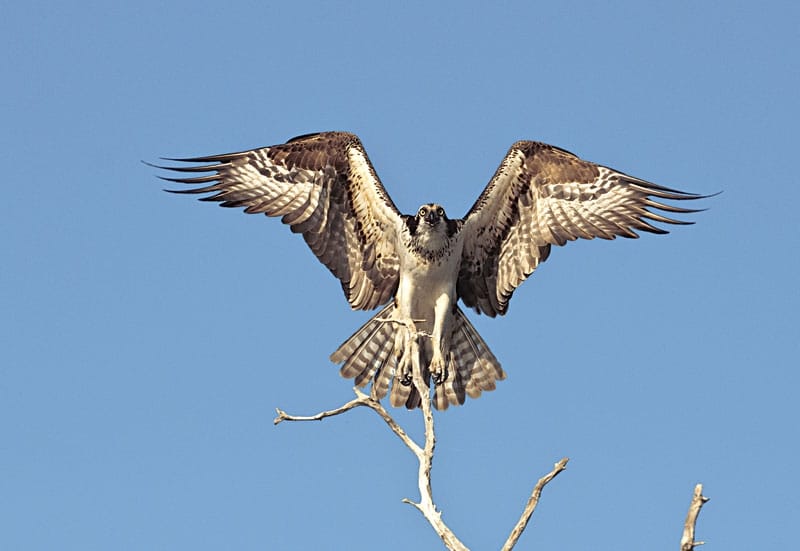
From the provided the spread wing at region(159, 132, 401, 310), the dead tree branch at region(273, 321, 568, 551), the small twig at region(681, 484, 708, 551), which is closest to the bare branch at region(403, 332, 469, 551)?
the dead tree branch at region(273, 321, 568, 551)

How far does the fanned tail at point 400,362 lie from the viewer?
13664 mm

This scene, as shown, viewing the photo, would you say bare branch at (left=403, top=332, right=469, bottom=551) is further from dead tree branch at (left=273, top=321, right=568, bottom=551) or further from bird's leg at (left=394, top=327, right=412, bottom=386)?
bird's leg at (left=394, top=327, right=412, bottom=386)

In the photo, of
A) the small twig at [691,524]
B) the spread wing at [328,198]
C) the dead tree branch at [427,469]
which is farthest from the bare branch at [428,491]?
the spread wing at [328,198]

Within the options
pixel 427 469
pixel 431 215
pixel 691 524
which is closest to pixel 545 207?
pixel 431 215

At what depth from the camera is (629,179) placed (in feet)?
44.5

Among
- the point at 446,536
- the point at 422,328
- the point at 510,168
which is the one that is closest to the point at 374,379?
the point at 422,328

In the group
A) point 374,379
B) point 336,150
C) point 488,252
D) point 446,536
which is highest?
point 336,150

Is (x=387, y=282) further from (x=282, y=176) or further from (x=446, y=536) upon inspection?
(x=446, y=536)

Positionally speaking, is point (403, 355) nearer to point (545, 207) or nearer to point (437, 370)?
point (437, 370)

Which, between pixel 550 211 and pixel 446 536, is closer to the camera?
pixel 446 536

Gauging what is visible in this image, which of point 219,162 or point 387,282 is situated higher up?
point 219,162

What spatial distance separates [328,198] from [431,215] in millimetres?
1301

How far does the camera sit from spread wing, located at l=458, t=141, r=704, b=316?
13.4 meters

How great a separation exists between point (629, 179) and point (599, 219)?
553 mm
